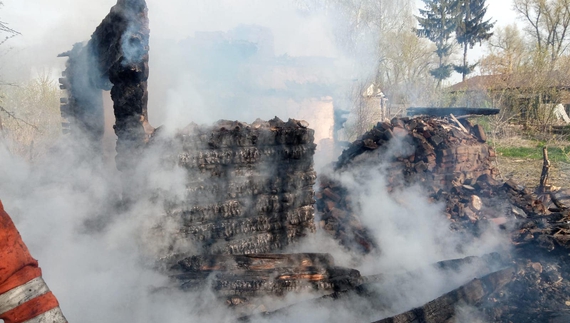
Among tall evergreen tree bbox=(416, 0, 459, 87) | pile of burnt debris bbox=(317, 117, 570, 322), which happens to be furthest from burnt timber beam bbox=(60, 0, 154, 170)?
tall evergreen tree bbox=(416, 0, 459, 87)

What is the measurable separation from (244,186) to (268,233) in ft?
2.67

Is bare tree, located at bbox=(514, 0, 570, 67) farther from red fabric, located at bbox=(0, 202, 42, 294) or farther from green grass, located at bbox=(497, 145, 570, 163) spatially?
red fabric, located at bbox=(0, 202, 42, 294)

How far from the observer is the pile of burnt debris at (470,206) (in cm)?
417

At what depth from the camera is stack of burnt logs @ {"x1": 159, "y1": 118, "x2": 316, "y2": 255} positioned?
4562 mm

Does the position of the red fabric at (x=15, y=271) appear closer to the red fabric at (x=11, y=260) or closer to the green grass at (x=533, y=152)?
the red fabric at (x=11, y=260)

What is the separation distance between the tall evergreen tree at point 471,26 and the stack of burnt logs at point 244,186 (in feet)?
81.5

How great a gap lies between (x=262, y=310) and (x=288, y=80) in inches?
309

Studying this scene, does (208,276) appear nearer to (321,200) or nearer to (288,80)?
(321,200)

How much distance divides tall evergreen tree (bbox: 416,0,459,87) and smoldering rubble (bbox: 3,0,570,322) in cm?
2149

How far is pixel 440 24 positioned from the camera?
1010 inches

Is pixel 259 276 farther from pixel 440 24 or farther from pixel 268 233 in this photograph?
pixel 440 24

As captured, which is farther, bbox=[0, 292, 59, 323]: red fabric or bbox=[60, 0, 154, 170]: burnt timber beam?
bbox=[60, 0, 154, 170]: burnt timber beam

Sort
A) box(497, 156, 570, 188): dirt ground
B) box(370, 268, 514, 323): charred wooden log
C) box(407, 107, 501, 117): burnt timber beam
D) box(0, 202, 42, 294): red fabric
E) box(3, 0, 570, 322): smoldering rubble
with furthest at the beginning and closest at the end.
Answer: box(407, 107, 501, 117): burnt timber beam, box(497, 156, 570, 188): dirt ground, box(3, 0, 570, 322): smoldering rubble, box(370, 268, 514, 323): charred wooden log, box(0, 202, 42, 294): red fabric

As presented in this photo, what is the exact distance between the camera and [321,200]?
22.9 ft
